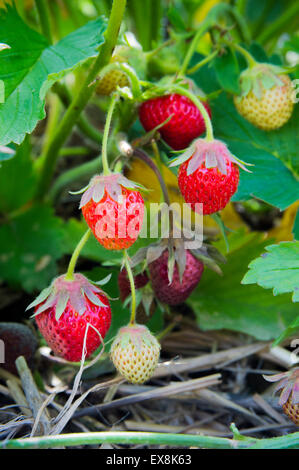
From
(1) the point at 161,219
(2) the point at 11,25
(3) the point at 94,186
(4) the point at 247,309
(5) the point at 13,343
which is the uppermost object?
(2) the point at 11,25

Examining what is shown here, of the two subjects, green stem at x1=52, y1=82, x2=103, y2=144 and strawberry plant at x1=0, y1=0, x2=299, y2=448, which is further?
green stem at x1=52, y1=82, x2=103, y2=144

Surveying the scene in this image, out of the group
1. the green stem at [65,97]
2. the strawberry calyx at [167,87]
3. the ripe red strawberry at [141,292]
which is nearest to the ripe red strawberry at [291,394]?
the ripe red strawberry at [141,292]

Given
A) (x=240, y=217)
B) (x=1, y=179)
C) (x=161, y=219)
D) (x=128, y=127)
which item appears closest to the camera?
(x=161, y=219)

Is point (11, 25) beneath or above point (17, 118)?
above

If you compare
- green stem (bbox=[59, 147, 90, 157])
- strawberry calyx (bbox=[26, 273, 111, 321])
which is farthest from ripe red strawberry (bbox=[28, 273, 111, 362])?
green stem (bbox=[59, 147, 90, 157])

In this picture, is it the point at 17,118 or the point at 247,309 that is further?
the point at 247,309

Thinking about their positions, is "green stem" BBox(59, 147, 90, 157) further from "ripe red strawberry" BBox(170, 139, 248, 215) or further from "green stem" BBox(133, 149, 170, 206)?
"ripe red strawberry" BBox(170, 139, 248, 215)

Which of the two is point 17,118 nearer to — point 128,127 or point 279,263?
point 128,127

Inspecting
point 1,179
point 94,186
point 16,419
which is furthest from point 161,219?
point 1,179

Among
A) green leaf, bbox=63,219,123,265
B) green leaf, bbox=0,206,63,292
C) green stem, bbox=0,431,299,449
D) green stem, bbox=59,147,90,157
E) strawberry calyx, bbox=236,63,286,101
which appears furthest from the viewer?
green stem, bbox=59,147,90,157
